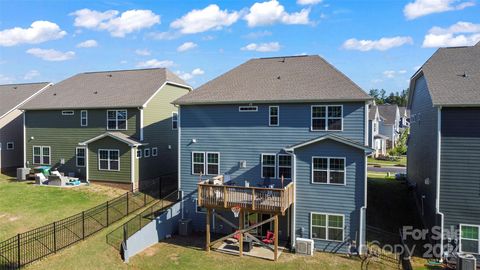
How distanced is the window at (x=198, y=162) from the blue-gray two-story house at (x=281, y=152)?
55 mm

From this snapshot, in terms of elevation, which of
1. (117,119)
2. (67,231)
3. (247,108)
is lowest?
(67,231)

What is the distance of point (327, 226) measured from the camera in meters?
16.7

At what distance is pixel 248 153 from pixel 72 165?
1474 cm

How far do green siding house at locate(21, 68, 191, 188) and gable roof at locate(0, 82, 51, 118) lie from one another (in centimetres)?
292

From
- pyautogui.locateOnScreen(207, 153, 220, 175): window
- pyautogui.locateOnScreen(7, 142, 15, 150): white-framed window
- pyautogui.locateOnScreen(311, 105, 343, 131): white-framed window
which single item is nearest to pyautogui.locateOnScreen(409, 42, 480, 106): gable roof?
pyautogui.locateOnScreen(311, 105, 343, 131): white-framed window

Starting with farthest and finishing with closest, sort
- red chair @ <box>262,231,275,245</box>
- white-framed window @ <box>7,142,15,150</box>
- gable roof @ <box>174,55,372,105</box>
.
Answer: white-framed window @ <box>7,142,15,150</box> → gable roof @ <box>174,55,372,105</box> → red chair @ <box>262,231,275,245</box>

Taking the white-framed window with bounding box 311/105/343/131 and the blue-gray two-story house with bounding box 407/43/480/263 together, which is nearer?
the blue-gray two-story house with bounding box 407/43/480/263

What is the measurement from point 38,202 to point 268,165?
1350 centimetres

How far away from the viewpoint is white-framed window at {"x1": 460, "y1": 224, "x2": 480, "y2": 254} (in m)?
14.6

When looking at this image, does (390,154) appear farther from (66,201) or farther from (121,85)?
(66,201)

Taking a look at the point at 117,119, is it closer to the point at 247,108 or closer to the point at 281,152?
the point at 247,108

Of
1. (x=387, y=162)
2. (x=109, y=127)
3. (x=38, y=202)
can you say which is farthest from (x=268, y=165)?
(x=387, y=162)

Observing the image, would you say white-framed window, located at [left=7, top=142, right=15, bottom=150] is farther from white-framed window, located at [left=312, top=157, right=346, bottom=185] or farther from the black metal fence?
white-framed window, located at [left=312, top=157, right=346, bottom=185]

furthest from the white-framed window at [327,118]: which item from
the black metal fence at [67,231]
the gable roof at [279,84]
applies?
the black metal fence at [67,231]
